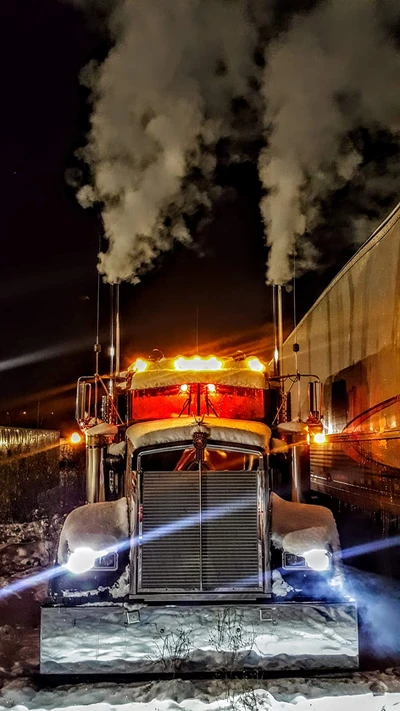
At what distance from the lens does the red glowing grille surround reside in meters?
8.58

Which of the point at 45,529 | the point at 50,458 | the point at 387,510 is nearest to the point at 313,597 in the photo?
the point at 387,510

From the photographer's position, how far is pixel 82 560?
6.39 m

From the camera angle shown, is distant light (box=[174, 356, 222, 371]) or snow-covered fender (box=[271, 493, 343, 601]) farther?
distant light (box=[174, 356, 222, 371])

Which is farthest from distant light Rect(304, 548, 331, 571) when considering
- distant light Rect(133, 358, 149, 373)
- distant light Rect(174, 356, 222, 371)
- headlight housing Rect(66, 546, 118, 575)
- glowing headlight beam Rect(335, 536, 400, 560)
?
glowing headlight beam Rect(335, 536, 400, 560)

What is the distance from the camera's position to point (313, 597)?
20.6ft

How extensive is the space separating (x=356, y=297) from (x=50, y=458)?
14.6m

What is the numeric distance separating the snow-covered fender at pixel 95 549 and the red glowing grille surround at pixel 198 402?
1.92 m

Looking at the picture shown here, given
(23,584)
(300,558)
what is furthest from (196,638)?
(23,584)

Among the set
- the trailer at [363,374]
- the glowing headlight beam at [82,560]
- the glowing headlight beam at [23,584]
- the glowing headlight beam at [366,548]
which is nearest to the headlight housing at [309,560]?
the glowing headlight beam at [82,560]

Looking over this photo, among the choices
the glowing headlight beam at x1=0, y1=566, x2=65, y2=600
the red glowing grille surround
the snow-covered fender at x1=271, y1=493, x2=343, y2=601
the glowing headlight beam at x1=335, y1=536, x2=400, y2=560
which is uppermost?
the red glowing grille surround

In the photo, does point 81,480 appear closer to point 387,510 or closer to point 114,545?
point 387,510

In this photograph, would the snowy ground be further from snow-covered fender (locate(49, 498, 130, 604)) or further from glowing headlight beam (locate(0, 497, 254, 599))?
glowing headlight beam (locate(0, 497, 254, 599))

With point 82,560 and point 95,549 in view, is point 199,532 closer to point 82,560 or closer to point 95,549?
point 95,549

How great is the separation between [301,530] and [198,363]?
124 inches
